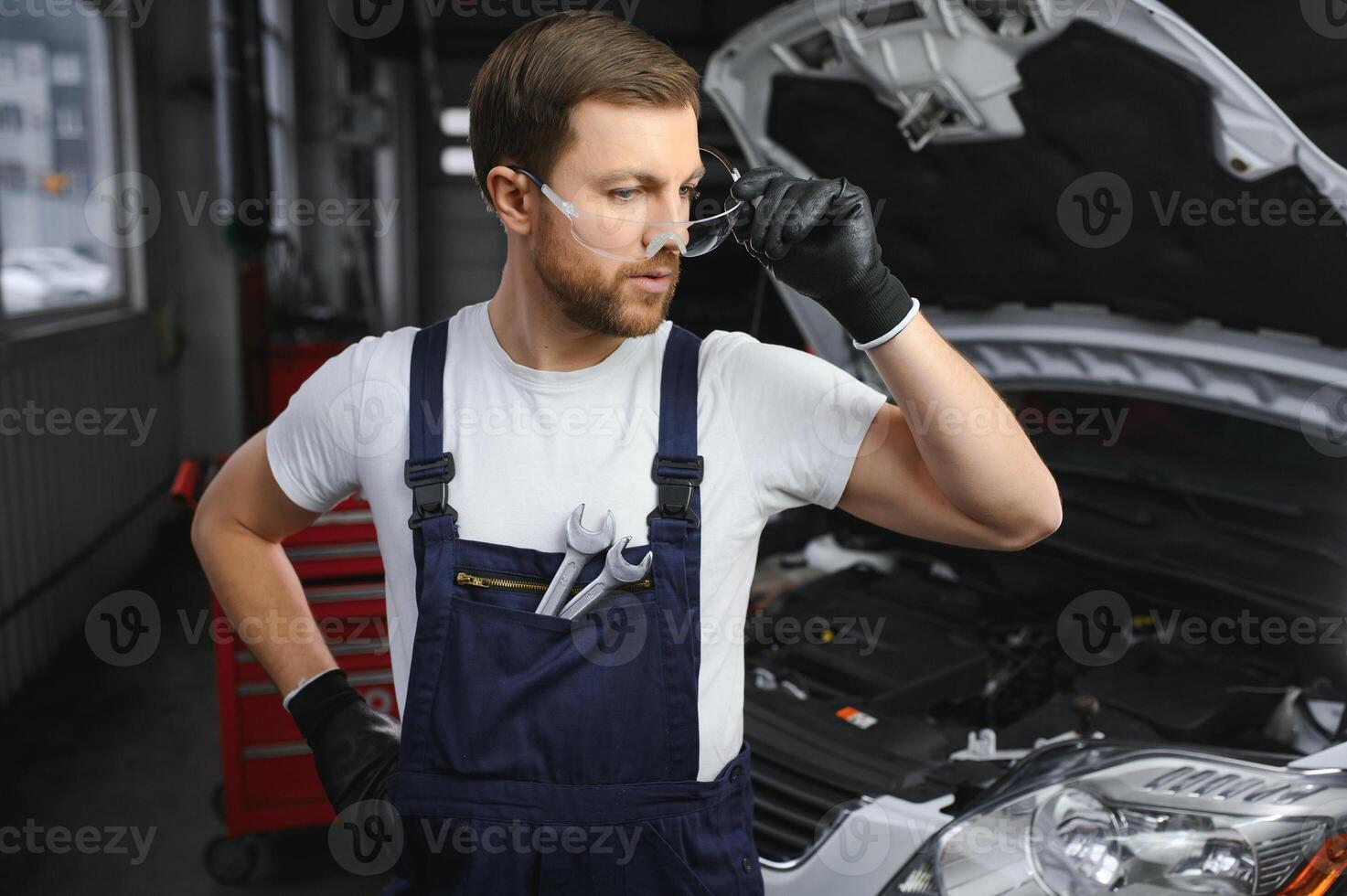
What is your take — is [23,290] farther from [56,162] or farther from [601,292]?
[601,292]

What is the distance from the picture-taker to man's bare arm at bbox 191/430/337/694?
1331 mm

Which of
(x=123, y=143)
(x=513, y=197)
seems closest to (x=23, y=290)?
(x=123, y=143)

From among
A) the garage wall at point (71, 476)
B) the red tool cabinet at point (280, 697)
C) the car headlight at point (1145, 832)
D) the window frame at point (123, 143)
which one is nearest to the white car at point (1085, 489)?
the car headlight at point (1145, 832)

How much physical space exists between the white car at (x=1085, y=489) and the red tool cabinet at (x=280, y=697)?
91 centimetres

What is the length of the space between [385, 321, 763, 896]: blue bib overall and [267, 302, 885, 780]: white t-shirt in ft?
0.10

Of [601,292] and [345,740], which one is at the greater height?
[601,292]

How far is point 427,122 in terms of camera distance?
1089cm

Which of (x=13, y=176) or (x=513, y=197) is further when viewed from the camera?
(x=13, y=176)

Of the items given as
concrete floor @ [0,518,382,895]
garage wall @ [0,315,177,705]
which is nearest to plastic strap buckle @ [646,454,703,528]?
concrete floor @ [0,518,382,895]

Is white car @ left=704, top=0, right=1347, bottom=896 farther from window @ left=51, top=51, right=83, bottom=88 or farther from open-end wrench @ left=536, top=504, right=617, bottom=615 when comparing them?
window @ left=51, top=51, right=83, bottom=88

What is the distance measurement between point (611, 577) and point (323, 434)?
0.41 m

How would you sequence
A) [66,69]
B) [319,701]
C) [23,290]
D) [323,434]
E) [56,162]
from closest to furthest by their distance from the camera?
[323,434], [319,701], [23,290], [56,162], [66,69]

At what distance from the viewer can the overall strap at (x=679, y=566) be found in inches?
41.1

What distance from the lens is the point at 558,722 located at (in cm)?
103
